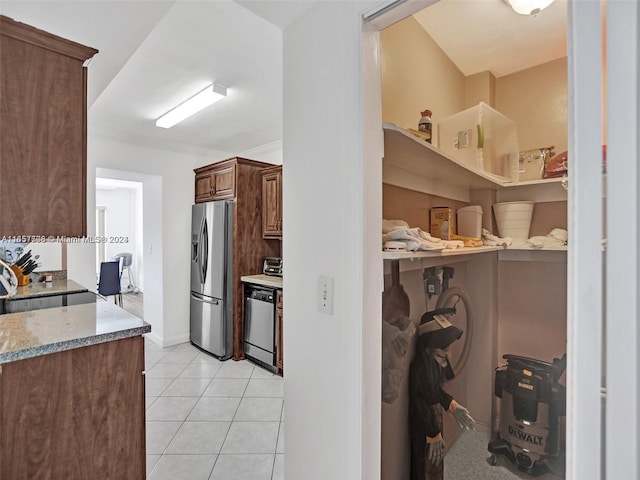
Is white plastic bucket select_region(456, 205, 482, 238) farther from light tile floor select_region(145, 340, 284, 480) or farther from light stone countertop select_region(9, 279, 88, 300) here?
light stone countertop select_region(9, 279, 88, 300)

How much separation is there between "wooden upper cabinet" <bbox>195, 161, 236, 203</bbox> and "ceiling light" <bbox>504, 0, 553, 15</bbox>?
2794mm

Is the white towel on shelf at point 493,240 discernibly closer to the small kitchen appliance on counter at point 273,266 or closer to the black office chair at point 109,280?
the small kitchen appliance on counter at point 273,266

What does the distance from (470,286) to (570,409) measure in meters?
1.61

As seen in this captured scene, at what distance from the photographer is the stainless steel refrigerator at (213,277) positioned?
357 centimetres

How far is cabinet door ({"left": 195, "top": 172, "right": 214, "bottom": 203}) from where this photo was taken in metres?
3.93

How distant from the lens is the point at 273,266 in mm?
3629

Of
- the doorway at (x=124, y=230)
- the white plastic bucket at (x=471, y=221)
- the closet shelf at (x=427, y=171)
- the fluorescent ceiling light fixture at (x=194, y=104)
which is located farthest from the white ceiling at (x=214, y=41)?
the doorway at (x=124, y=230)

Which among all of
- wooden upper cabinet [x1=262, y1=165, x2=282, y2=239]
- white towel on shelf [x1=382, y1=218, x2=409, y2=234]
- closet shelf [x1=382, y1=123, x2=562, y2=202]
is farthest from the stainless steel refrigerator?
white towel on shelf [x1=382, y1=218, x2=409, y2=234]

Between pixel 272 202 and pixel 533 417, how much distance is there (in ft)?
9.59

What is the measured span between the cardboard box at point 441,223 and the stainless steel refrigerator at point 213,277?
7.88ft

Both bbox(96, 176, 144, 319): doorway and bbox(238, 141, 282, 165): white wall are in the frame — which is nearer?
bbox(238, 141, 282, 165): white wall

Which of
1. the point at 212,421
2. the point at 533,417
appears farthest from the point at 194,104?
the point at 533,417

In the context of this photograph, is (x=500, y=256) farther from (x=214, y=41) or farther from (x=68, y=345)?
(x=68, y=345)

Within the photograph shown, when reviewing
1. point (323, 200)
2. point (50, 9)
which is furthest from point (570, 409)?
point (50, 9)
